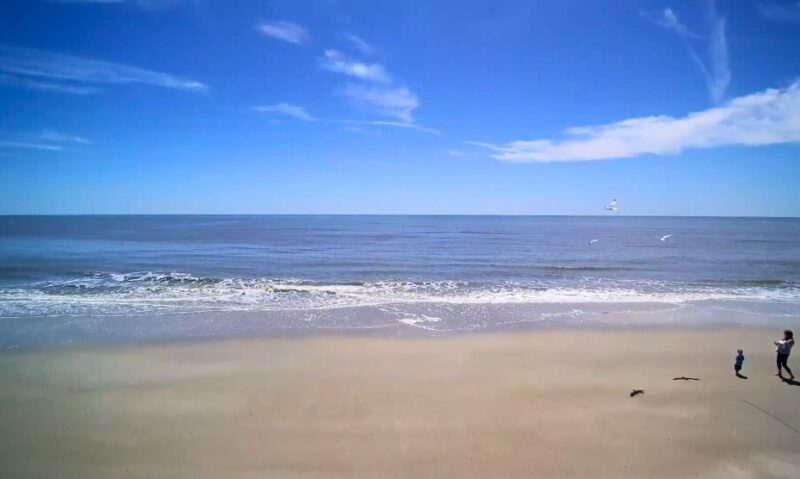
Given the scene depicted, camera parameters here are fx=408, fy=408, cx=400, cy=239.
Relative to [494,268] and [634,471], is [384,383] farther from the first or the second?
[494,268]

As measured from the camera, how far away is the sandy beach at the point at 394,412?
738 cm

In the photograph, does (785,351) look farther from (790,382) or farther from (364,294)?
(364,294)

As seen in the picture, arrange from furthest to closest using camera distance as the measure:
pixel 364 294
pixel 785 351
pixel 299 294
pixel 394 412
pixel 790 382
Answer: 1. pixel 364 294
2. pixel 299 294
3. pixel 785 351
4. pixel 790 382
5. pixel 394 412

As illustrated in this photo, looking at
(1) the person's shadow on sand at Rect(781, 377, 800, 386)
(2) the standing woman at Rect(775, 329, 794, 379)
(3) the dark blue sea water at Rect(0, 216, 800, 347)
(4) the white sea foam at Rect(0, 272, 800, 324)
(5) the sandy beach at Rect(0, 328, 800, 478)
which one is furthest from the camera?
(4) the white sea foam at Rect(0, 272, 800, 324)

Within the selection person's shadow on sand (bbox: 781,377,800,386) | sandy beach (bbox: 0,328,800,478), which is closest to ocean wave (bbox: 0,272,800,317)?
sandy beach (bbox: 0,328,800,478)

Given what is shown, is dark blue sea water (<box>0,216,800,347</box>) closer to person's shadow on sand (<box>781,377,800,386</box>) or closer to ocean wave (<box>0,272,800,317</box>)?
ocean wave (<box>0,272,800,317</box>)

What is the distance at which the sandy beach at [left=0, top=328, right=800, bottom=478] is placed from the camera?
738cm

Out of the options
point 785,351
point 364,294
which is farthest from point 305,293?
point 785,351

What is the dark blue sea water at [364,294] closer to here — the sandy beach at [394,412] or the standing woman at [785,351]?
the sandy beach at [394,412]

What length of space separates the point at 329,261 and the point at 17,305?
2071 centimetres

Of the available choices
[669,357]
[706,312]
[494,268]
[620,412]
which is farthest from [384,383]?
[494,268]

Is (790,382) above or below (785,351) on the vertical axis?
below

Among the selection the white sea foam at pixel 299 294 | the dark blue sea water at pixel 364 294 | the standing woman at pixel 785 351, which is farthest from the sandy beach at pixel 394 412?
the white sea foam at pixel 299 294

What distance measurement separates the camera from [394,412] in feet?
29.8
